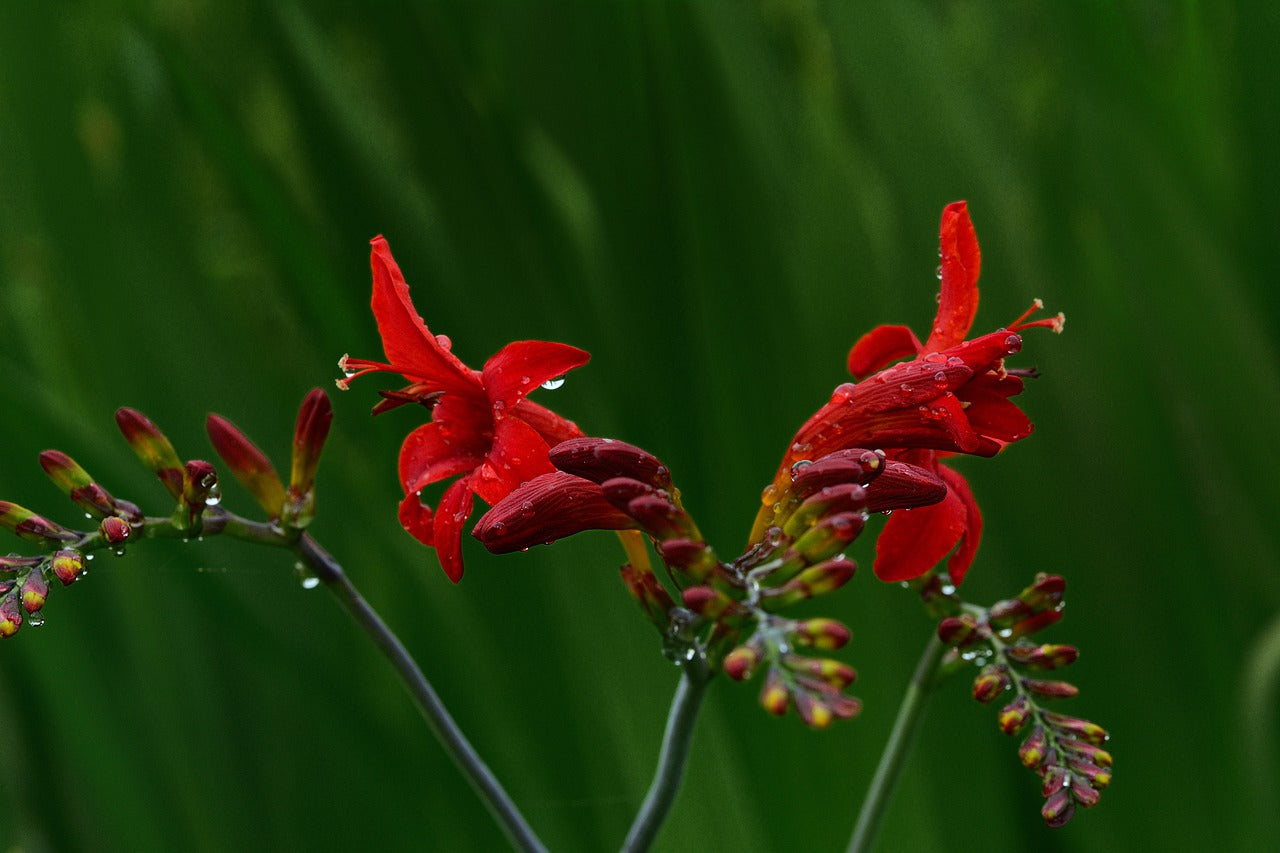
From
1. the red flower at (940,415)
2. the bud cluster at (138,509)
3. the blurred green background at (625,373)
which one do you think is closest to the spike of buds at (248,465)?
the bud cluster at (138,509)

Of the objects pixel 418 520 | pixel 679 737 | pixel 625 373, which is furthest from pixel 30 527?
pixel 625 373

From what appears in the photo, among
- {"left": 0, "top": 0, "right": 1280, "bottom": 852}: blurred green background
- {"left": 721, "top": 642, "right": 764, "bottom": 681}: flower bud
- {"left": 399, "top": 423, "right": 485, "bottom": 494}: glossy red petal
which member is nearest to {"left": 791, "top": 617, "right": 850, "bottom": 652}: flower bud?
{"left": 721, "top": 642, "right": 764, "bottom": 681}: flower bud

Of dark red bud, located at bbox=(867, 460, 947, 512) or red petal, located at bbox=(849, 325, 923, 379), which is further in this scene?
red petal, located at bbox=(849, 325, 923, 379)

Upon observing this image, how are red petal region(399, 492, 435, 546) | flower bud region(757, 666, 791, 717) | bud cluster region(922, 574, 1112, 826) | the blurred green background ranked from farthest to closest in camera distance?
the blurred green background
red petal region(399, 492, 435, 546)
bud cluster region(922, 574, 1112, 826)
flower bud region(757, 666, 791, 717)

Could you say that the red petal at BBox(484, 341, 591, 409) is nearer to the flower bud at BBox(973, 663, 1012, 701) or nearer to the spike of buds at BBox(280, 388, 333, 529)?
the spike of buds at BBox(280, 388, 333, 529)

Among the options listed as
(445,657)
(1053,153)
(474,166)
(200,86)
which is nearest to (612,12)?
(474,166)

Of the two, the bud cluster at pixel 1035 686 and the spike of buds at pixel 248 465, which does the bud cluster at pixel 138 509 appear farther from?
the bud cluster at pixel 1035 686
